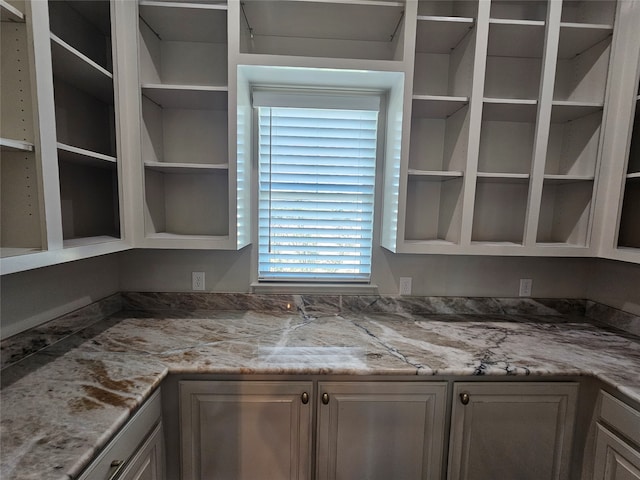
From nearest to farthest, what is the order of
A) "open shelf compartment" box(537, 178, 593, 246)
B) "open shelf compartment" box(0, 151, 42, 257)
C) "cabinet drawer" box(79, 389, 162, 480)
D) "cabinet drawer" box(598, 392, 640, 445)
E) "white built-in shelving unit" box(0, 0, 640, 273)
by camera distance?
"cabinet drawer" box(79, 389, 162, 480) < "open shelf compartment" box(0, 151, 42, 257) < "cabinet drawer" box(598, 392, 640, 445) < "white built-in shelving unit" box(0, 0, 640, 273) < "open shelf compartment" box(537, 178, 593, 246)

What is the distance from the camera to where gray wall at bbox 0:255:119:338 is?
Result: 1.16 meters

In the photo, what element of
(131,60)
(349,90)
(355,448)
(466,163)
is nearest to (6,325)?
(131,60)

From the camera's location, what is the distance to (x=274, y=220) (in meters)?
1.89

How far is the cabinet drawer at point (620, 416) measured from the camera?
1096mm

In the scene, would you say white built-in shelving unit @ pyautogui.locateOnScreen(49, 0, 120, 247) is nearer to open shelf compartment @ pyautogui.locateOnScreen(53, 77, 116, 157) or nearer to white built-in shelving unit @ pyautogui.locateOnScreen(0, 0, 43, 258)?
open shelf compartment @ pyautogui.locateOnScreen(53, 77, 116, 157)

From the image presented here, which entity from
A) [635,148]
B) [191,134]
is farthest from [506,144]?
[191,134]

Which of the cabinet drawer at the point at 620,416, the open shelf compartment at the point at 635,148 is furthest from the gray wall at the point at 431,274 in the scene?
the cabinet drawer at the point at 620,416

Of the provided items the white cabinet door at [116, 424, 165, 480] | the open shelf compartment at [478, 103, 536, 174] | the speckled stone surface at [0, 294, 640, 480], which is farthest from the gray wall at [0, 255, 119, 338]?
the open shelf compartment at [478, 103, 536, 174]

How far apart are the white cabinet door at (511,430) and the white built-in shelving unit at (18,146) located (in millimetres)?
1669

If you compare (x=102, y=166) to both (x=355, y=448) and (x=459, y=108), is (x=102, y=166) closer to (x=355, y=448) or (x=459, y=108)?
(x=355, y=448)

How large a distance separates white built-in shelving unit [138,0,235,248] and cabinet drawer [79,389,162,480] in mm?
724

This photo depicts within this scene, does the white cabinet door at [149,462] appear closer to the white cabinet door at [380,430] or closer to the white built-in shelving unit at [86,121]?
the white cabinet door at [380,430]

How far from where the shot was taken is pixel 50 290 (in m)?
1.34

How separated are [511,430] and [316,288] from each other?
1149 millimetres
